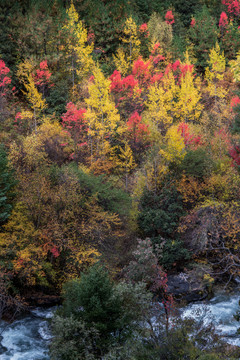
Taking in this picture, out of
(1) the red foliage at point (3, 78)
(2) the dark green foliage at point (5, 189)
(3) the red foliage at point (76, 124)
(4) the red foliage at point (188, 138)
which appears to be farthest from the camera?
(1) the red foliage at point (3, 78)

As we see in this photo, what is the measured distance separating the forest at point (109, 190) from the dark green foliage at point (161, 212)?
0.09m

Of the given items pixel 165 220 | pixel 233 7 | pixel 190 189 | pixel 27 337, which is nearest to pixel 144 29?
pixel 233 7

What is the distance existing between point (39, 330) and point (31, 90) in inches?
806

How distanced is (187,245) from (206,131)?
1366 centimetres

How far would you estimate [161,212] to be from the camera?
70.1ft

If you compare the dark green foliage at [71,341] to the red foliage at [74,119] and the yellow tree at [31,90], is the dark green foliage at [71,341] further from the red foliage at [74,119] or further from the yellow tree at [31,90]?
the yellow tree at [31,90]

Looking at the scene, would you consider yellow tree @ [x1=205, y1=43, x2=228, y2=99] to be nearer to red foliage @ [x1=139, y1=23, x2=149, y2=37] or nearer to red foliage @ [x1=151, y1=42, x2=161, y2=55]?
red foliage @ [x1=151, y1=42, x2=161, y2=55]

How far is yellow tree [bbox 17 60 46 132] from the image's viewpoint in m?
29.5

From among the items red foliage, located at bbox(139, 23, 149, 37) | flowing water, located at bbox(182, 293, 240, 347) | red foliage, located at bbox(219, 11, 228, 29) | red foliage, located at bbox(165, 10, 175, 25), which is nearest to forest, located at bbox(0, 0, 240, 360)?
flowing water, located at bbox(182, 293, 240, 347)

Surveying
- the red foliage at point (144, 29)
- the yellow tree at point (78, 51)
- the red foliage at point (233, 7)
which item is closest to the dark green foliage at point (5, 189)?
the yellow tree at point (78, 51)

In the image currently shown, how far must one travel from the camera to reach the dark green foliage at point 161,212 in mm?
21359

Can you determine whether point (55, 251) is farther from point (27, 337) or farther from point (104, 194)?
point (104, 194)

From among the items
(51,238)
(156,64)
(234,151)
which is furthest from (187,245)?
(156,64)

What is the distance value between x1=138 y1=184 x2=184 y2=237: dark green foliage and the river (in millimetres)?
4975
